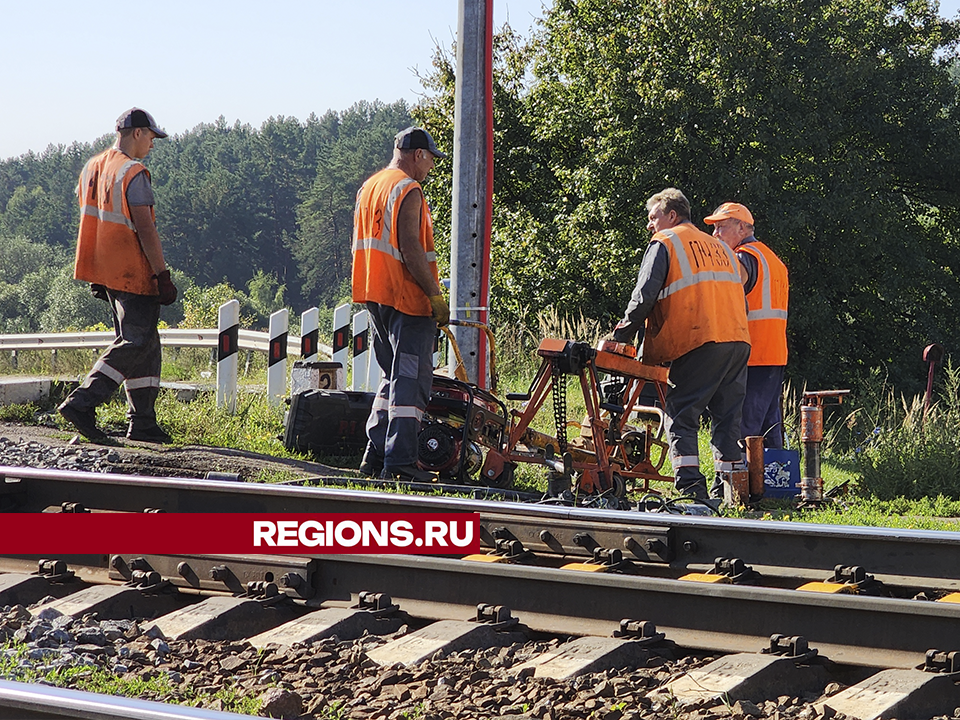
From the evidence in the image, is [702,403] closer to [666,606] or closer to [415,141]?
[415,141]

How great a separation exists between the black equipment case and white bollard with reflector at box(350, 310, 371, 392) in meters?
5.40

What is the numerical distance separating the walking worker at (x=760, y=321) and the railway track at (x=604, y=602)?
13.1 ft

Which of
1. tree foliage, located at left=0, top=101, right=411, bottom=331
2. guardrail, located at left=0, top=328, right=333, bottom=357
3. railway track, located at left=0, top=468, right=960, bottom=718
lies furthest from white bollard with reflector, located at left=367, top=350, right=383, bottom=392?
tree foliage, located at left=0, top=101, right=411, bottom=331

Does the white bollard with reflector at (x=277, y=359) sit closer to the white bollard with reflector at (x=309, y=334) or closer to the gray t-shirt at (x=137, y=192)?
the white bollard with reflector at (x=309, y=334)

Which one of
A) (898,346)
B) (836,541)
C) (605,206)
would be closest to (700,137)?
(605,206)

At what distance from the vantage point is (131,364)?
8.62 metres

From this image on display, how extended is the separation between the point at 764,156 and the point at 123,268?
655 inches

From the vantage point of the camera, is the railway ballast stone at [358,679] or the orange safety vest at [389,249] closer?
the railway ballast stone at [358,679]

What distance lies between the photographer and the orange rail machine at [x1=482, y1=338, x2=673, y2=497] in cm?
709

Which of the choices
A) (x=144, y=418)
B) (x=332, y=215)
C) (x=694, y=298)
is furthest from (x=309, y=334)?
(x=332, y=215)

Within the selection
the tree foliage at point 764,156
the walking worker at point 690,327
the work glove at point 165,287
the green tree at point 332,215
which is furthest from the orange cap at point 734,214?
the green tree at point 332,215

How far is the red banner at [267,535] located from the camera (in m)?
4.87

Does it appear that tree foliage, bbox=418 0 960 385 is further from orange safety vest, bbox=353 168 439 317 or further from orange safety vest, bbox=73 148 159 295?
orange safety vest, bbox=353 168 439 317

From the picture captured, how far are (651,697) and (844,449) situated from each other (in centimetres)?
904
